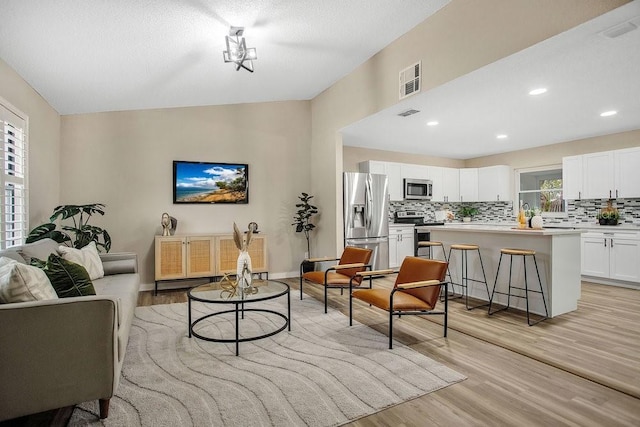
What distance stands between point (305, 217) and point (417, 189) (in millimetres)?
2773

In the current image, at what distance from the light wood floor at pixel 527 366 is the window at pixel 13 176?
3453mm

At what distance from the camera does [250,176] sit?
584 cm

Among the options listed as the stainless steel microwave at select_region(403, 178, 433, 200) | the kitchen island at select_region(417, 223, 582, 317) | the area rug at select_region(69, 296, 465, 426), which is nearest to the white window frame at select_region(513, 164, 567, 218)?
the stainless steel microwave at select_region(403, 178, 433, 200)

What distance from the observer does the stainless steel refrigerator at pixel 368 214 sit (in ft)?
18.4

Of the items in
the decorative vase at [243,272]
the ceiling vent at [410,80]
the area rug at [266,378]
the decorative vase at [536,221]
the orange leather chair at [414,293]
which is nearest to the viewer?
the area rug at [266,378]

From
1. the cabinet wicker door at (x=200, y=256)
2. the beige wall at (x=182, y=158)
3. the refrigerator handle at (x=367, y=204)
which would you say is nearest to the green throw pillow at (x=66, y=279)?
the cabinet wicker door at (x=200, y=256)

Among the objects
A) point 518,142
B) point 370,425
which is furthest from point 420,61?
point 518,142

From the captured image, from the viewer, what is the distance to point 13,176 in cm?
328

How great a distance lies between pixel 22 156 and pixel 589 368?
5.41m

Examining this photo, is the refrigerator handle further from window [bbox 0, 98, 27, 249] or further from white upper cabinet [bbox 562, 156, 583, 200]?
window [bbox 0, 98, 27, 249]

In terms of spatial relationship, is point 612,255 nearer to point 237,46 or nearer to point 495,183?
point 495,183

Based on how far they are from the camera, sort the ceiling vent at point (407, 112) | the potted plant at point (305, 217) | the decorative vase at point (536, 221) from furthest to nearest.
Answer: the potted plant at point (305, 217) < the ceiling vent at point (407, 112) < the decorative vase at point (536, 221)

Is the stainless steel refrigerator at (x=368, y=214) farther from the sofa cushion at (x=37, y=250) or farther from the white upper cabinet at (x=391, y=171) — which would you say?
the sofa cushion at (x=37, y=250)

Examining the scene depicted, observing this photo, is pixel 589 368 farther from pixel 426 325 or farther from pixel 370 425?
pixel 370 425
